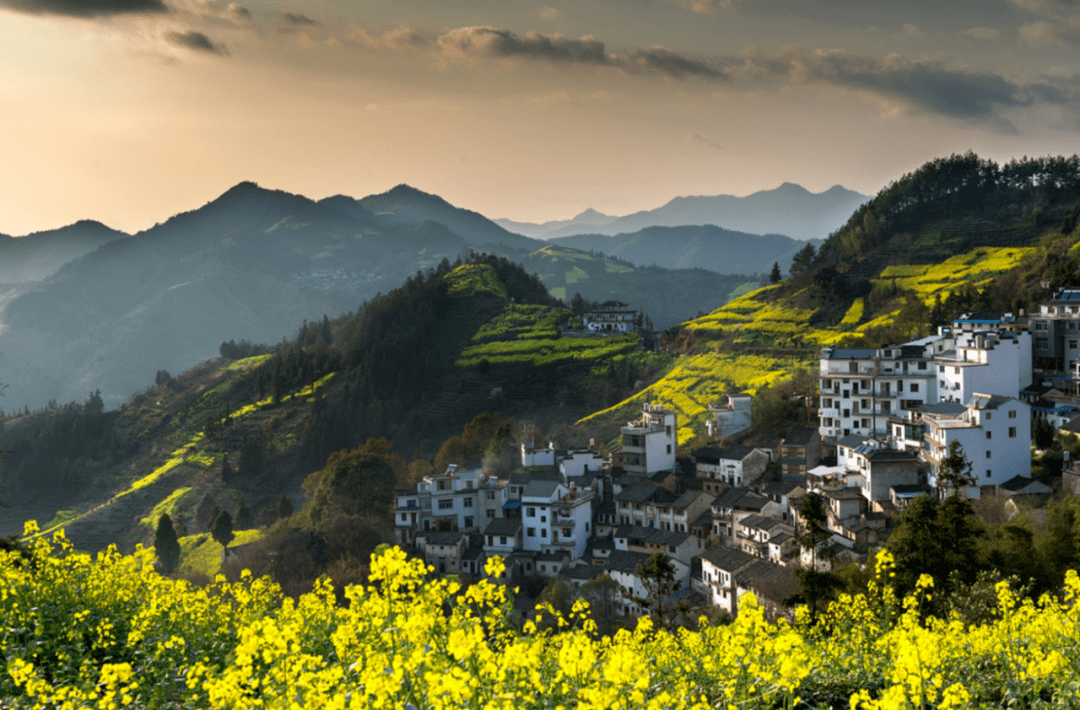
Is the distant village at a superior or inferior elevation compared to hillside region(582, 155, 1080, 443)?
inferior

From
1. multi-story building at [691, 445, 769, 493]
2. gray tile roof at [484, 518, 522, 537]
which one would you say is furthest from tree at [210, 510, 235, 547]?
multi-story building at [691, 445, 769, 493]

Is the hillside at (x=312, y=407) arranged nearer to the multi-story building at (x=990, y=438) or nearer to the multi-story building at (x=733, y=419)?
the multi-story building at (x=733, y=419)

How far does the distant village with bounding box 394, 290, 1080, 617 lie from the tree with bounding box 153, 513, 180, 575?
1822 cm

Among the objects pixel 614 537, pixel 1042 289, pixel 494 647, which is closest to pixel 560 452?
pixel 614 537

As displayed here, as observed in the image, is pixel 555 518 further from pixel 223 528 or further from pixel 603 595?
pixel 223 528

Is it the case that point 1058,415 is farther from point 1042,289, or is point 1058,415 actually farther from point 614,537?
point 614,537

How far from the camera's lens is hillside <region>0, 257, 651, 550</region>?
78.2m

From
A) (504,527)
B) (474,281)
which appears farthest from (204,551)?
(474,281)

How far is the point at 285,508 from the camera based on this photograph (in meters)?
57.5

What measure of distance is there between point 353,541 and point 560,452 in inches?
557

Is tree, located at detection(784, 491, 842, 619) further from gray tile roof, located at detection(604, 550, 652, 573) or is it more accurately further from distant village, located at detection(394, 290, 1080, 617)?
gray tile roof, located at detection(604, 550, 652, 573)

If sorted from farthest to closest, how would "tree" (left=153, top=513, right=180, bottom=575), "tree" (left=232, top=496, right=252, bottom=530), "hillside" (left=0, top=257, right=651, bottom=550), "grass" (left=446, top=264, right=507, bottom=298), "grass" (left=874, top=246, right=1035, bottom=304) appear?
"grass" (left=446, top=264, right=507, bottom=298) → "hillside" (left=0, top=257, right=651, bottom=550) → "grass" (left=874, top=246, right=1035, bottom=304) → "tree" (left=232, top=496, right=252, bottom=530) → "tree" (left=153, top=513, right=180, bottom=575)

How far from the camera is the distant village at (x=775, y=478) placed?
31.9 m

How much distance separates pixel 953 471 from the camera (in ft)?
93.8
